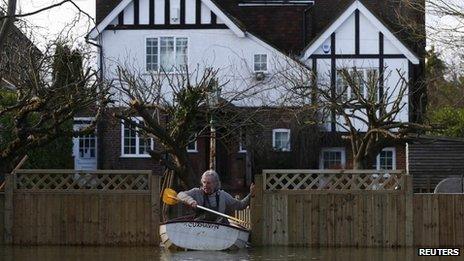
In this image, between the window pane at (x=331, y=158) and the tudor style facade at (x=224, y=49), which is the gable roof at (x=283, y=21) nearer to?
the tudor style facade at (x=224, y=49)

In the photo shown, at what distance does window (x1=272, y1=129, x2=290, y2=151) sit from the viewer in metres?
39.3

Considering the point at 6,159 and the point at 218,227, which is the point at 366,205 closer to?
the point at 218,227

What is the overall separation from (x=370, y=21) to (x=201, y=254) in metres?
20.9

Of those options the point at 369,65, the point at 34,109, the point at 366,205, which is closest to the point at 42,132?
the point at 34,109

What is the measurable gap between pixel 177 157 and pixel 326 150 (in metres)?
15.9

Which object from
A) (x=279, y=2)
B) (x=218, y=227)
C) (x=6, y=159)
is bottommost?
(x=218, y=227)

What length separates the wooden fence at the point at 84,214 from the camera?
2170cm

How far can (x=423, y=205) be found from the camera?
21703 millimetres

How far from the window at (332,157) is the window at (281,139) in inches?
69.6

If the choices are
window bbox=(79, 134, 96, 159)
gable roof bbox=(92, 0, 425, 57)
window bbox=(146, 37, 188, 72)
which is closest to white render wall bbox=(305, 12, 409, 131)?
gable roof bbox=(92, 0, 425, 57)

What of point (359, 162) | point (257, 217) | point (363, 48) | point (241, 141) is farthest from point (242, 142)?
point (257, 217)

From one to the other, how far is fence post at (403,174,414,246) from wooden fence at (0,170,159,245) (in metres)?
5.15

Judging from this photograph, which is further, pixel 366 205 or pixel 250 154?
pixel 250 154

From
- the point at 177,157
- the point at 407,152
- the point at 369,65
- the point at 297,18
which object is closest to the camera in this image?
the point at 177,157
